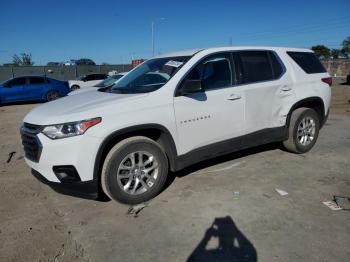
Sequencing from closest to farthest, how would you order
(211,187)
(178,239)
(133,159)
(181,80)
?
(178,239)
(133,159)
(181,80)
(211,187)

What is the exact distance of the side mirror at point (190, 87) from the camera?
13.1 ft

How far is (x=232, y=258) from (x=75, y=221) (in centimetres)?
181

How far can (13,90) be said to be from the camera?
Answer: 16.4 metres

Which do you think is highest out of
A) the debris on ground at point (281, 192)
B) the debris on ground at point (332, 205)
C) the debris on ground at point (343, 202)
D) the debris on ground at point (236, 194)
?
the debris on ground at point (343, 202)

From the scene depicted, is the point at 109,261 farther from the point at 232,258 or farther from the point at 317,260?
A: the point at 317,260

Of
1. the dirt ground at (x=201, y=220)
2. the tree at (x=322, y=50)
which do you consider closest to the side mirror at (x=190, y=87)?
the dirt ground at (x=201, y=220)

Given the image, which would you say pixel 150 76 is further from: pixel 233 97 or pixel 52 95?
pixel 52 95

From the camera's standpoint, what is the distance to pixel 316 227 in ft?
10.9

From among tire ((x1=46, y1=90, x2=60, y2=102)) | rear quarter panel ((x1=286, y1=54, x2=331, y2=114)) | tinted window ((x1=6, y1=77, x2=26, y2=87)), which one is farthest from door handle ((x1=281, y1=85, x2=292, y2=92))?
tinted window ((x1=6, y1=77, x2=26, y2=87))

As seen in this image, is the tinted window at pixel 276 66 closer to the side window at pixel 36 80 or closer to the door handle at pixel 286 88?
the door handle at pixel 286 88

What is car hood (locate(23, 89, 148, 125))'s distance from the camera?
11.6ft

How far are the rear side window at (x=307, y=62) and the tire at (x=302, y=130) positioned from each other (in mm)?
701

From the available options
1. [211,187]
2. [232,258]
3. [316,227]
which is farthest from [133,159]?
[316,227]

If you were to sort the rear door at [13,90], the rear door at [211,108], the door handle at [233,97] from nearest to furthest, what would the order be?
the rear door at [211,108] < the door handle at [233,97] < the rear door at [13,90]
